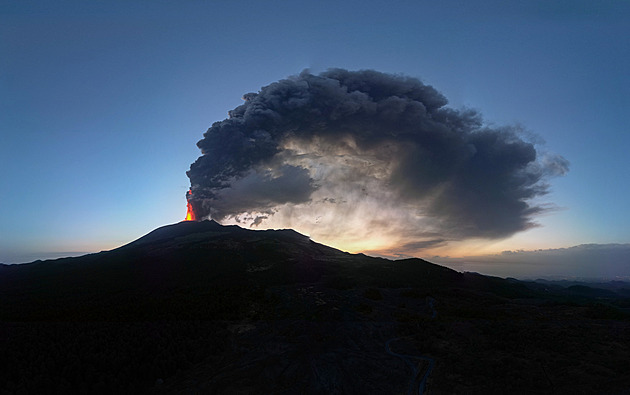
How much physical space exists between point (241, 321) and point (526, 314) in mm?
38353

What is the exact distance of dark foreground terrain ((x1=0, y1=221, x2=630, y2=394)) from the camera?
21.8m

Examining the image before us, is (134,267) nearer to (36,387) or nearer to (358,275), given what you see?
(358,275)

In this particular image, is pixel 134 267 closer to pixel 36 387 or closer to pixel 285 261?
pixel 285 261

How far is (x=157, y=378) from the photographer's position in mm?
24484

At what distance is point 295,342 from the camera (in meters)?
30.2

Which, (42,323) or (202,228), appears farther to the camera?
(202,228)

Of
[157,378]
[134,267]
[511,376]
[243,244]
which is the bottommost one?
[157,378]

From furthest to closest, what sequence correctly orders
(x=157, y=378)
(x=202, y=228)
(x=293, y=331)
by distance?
(x=202, y=228) → (x=293, y=331) → (x=157, y=378)

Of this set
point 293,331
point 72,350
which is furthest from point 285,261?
point 72,350

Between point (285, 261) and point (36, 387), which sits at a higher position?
point (285, 261)

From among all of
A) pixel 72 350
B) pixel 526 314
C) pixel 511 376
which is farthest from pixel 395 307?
pixel 72 350

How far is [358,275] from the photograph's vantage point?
77.0 m

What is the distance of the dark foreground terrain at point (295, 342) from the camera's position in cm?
2175

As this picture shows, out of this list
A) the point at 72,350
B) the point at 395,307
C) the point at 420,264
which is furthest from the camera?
the point at 420,264
